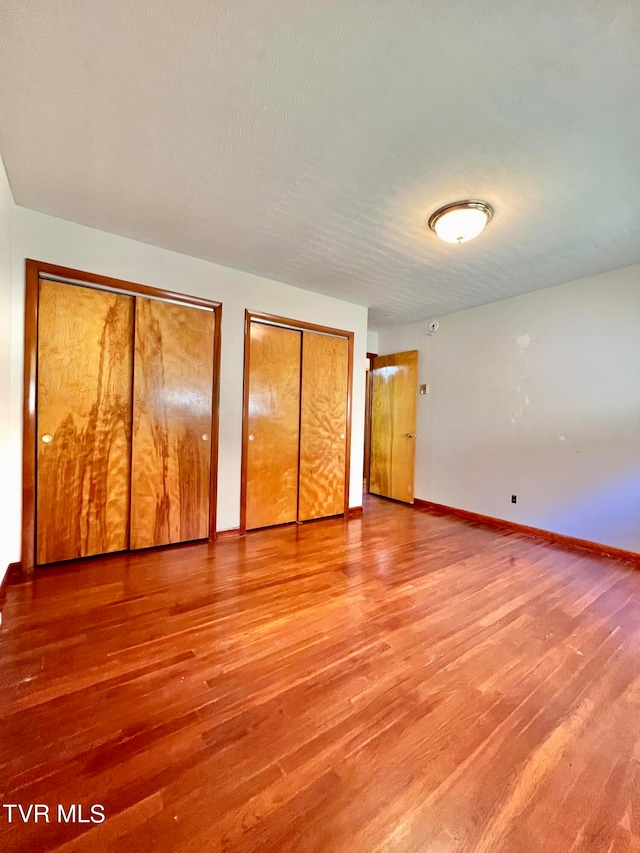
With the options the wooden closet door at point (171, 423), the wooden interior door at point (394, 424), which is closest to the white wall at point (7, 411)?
the wooden closet door at point (171, 423)

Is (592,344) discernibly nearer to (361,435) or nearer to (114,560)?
(361,435)

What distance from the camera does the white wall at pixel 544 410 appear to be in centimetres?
298

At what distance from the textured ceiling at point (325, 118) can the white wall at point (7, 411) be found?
27 cm

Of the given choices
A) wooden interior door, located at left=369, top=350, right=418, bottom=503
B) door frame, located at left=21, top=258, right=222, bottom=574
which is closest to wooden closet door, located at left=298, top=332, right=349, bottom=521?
wooden interior door, located at left=369, top=350, right=418, bottom=503

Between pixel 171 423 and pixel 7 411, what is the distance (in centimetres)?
104

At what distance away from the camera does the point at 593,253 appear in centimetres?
273

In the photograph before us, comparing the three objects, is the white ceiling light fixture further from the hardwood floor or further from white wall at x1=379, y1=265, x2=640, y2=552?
the hardwood floor

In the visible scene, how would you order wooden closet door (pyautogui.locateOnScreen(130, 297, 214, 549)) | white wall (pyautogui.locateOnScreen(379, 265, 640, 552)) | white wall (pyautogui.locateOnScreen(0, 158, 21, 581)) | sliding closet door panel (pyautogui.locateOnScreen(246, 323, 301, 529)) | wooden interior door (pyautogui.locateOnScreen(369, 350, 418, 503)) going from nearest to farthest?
white wall (pyautogui.locateOnScreen(0, 158, 21, 581)) → wooden closet door (pyautogui.locateOnScreen(130, 297, 214, 549)) → white wall (pyautogui.locateOnScreen(379, 265, 640, 552)) → sliding closet door panel (pyautogui.locateOnScreen(246, 323, 301, 529)) → wooden interior door (pyautogui.locateOnScreen(369, 350, 418, 503))

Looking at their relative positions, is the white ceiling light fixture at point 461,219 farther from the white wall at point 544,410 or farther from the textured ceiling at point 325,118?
the white wall at point 544,410

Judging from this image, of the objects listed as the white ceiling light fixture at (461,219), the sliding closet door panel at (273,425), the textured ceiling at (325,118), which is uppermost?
the textured ceiling at (325,118)

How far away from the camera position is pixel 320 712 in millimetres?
1328

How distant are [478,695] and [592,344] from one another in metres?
3.20

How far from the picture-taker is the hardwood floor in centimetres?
96

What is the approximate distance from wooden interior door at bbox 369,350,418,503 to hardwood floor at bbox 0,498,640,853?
96.1 inches
